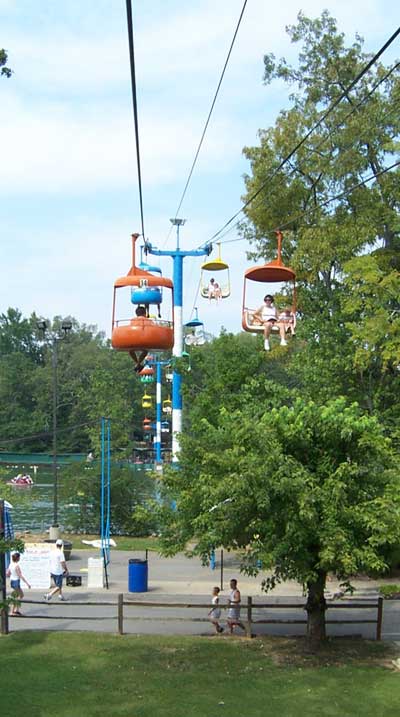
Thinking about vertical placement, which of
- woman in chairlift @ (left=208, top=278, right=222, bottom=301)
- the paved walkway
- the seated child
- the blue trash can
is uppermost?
woman in chairlift @ (left=208, top=278, right=222, bottom=301)

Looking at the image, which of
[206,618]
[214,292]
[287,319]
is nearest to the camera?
[206,618]

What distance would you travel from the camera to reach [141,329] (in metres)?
13.8

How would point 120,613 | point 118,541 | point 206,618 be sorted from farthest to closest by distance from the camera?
point 118,541, point 206,618, point 120,613

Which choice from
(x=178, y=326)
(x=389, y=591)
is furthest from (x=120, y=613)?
(x=178, y=326)

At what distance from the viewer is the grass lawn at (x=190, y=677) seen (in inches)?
456

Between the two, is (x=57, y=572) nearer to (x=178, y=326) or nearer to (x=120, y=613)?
(x=120, y=613)

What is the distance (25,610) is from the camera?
1844 centimetres

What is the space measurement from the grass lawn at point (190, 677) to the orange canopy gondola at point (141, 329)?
5.73m

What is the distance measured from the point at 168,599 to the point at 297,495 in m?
8.98

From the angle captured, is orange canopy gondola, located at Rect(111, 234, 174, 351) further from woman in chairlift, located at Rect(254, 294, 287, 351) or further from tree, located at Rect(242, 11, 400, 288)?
tree, located at Rect(242, 11, 400, 288)

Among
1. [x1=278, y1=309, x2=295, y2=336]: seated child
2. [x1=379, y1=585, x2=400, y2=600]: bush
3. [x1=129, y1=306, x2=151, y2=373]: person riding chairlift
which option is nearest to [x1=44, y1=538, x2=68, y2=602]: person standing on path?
[x1=129, y1=306, x2=151, y2=373]: person riding chairlift

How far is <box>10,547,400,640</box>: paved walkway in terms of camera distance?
16969mm

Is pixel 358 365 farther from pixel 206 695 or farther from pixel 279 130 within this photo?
pixel 206 695

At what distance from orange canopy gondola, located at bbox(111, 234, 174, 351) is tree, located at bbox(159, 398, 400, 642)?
1.99 m
